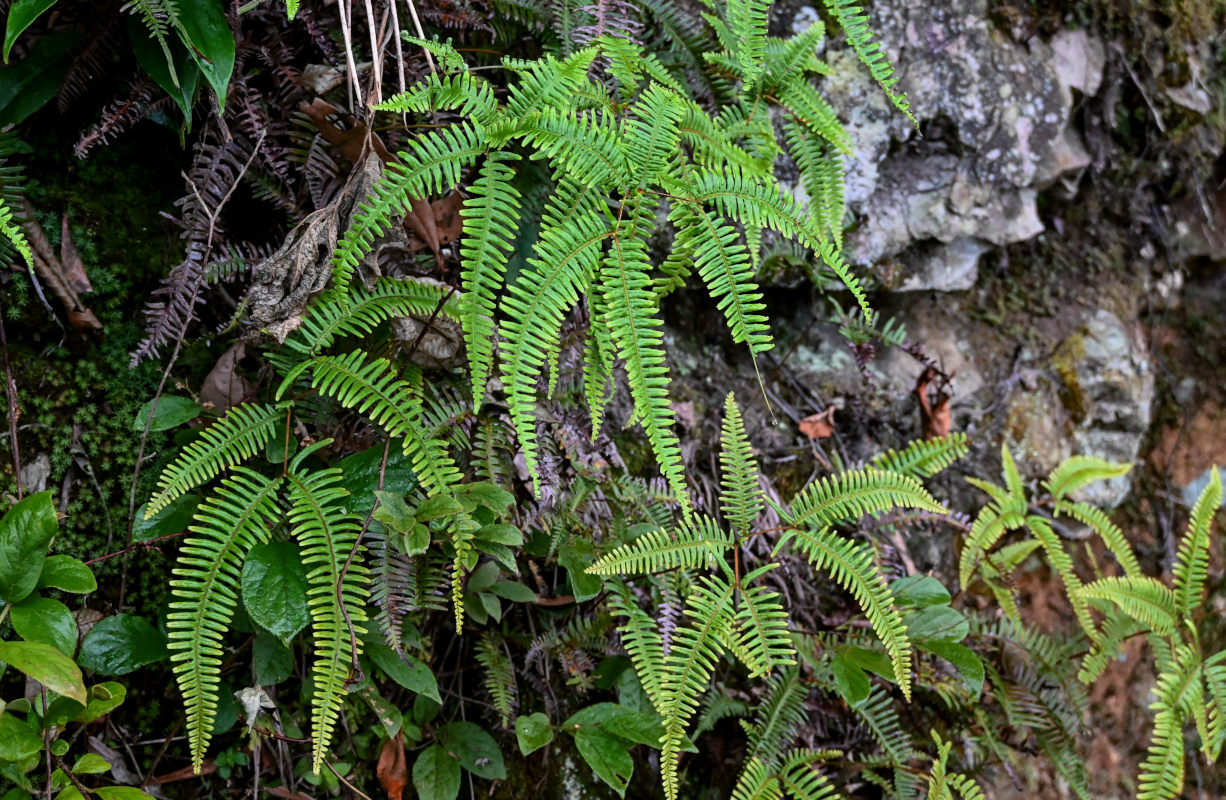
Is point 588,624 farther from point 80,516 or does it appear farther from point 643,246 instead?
point 80,516

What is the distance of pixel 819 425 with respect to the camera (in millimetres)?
3617

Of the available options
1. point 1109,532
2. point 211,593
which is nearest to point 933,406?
point 1109,532

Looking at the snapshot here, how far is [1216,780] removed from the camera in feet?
14.2

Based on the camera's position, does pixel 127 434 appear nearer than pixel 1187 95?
Yes

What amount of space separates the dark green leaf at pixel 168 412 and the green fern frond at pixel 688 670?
153 centimetres

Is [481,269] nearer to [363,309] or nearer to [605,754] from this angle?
[363,309]

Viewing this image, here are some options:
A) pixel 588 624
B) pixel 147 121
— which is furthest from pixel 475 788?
pixel 147 121

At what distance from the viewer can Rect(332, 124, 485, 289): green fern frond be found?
83.9 inches

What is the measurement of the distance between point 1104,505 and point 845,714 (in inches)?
80.0

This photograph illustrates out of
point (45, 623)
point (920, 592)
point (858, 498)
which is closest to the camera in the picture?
point (45, 623)

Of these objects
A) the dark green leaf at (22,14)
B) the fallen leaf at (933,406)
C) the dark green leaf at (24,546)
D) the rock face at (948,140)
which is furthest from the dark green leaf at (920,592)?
the dark green leaf at (22,14)

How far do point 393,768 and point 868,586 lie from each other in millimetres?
1524

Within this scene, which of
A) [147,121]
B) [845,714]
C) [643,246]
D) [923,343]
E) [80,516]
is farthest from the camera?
[923,343]

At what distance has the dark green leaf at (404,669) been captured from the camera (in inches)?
90.7
